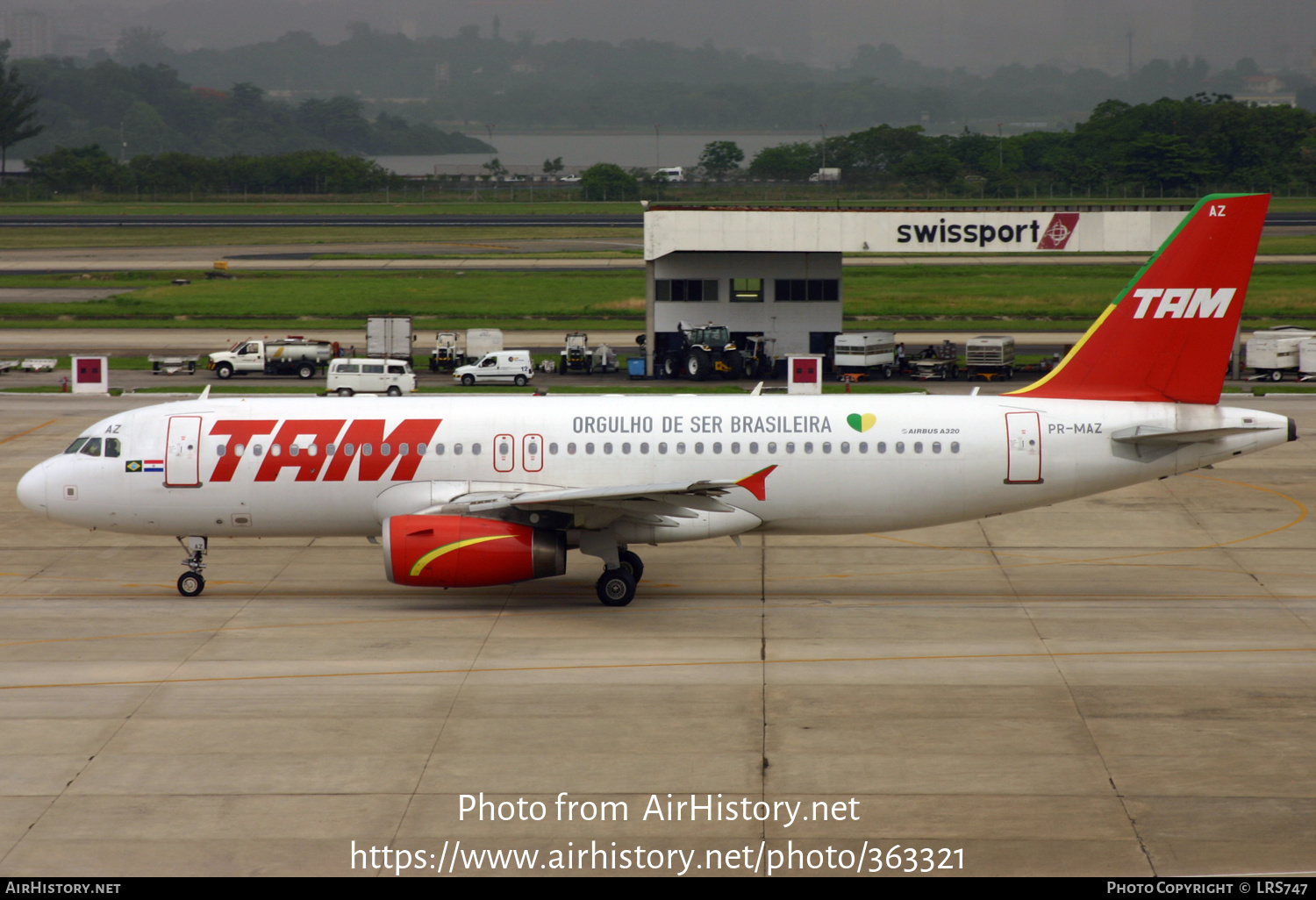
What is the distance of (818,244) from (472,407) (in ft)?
126

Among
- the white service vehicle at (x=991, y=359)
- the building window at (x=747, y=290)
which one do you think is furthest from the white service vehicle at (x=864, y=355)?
the building window at (x=747, y=290)

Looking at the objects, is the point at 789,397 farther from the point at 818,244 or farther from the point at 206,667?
the point at 818,244

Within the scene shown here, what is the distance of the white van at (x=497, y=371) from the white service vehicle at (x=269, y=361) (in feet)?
27.4

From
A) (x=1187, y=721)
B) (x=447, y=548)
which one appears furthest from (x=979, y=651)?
(x=447, y=548)

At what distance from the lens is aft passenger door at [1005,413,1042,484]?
28.2 metres

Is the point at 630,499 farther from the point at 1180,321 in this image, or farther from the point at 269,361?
the point at 269,361

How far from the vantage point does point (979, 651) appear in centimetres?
2469

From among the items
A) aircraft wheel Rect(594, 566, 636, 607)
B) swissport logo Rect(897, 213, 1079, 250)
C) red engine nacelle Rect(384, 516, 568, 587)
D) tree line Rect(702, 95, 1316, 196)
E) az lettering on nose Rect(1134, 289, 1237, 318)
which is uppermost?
tree line Rect(702, 95, 1316, 196)

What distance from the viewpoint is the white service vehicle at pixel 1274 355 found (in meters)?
62.7

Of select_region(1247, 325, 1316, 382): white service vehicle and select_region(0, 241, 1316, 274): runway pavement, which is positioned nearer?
select_region(1247, 325, 1316, 382): white service vehicle

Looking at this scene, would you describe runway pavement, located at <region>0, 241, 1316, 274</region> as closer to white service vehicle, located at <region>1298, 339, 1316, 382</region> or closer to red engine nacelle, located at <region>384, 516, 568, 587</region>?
white service vehicle, located at <region>1298, 339, 1316, 382</region>

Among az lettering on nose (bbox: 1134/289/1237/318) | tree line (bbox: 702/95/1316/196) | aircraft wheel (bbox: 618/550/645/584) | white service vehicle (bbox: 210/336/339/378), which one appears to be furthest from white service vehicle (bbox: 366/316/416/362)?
tree line (bbox: 702/95/1316/196)

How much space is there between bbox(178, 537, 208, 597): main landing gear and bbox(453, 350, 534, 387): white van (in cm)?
3481

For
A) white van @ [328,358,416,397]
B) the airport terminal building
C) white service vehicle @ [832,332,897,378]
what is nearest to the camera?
white van @ [328,358,416,397]
